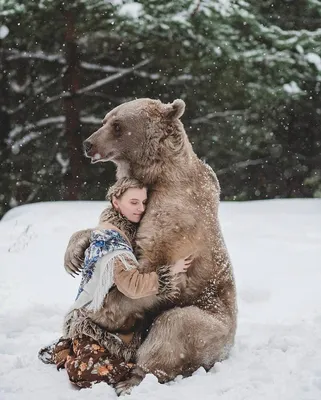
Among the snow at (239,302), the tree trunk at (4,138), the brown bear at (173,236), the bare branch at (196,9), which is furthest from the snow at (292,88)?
the brown bear at (173,236)

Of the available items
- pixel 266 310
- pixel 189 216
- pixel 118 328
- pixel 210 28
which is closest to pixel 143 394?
pixel 118 328

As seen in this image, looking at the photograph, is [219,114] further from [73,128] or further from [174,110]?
[174,110]

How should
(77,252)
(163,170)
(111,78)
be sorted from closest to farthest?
(163,170)
(77,252)
(111,78)

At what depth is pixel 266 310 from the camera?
536cm

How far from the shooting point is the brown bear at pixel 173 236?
3.19 m

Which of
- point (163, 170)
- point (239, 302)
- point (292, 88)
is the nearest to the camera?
point (163, 170)

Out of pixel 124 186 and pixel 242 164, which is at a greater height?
pixel 124 186

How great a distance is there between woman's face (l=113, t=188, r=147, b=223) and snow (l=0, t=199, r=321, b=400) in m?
0.80

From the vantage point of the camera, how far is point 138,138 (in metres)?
3.36

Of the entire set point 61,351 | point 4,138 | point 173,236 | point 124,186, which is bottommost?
point 4,138

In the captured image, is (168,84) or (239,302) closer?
(239,302)

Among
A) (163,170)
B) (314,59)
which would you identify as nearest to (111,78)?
(314,59)

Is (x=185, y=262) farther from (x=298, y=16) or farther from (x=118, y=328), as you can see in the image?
(x=298, y=16)

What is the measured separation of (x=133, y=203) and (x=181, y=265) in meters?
0.39
